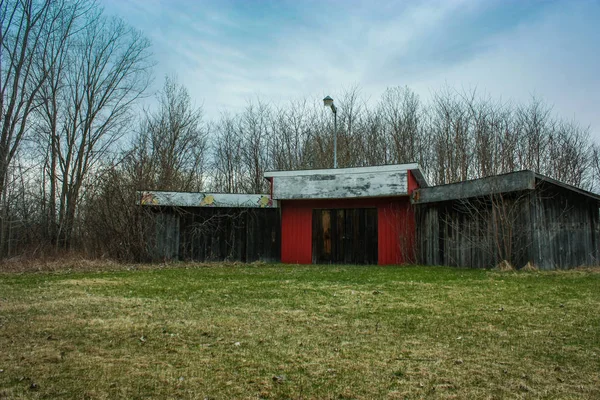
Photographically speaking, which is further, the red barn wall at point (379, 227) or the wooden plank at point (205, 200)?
the wooden plank at point (205, 200)

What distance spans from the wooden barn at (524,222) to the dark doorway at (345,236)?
8.72 ft

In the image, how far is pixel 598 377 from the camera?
9.31ft

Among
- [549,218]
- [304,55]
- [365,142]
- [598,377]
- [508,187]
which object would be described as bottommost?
[598,377]

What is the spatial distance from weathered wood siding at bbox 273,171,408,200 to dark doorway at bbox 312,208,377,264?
100 cm

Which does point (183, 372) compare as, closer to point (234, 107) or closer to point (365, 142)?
point (365, 142)

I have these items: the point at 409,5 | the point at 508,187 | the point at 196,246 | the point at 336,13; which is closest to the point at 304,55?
the point at 336,13

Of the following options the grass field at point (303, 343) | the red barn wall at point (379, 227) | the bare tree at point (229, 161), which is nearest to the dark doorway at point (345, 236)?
the red barn wall at point (379, 227)

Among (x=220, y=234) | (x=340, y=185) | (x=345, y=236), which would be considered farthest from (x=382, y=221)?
(x=220, y=234)

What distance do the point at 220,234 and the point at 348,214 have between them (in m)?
4.21

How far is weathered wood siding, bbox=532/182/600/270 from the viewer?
9781mm

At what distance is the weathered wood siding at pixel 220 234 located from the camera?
1384 cm

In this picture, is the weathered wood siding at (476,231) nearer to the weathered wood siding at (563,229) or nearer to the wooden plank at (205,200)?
the weathered wood siding at (563,229)

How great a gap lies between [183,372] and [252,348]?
0.73 m

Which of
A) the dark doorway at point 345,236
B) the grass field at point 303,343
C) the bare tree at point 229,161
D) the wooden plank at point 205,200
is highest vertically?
the bare tree at point 229,161
